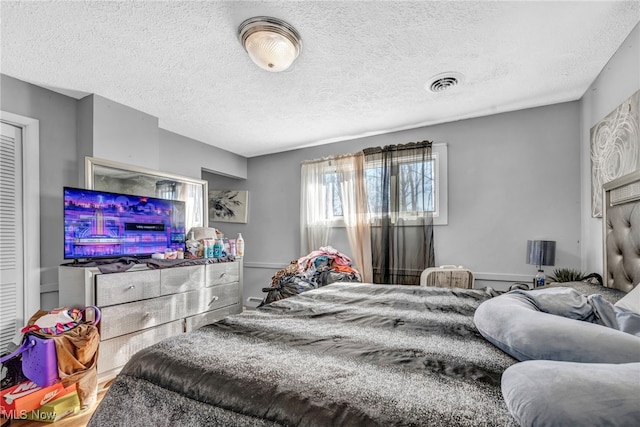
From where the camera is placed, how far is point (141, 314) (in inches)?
97.2

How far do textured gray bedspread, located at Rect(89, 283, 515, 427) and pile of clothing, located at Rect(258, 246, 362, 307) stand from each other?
1.79 metres

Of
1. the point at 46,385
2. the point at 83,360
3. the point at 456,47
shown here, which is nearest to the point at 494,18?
the point at 456,47

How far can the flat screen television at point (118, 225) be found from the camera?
2336mm

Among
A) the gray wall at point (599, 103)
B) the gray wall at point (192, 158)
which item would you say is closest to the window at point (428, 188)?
the gray wall at point (599, 103)

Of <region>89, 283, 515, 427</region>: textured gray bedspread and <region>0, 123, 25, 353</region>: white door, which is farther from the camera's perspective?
<region>0, 123, 25, 353</region>: white door

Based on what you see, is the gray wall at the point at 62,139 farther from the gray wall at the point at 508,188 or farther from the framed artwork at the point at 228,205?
the gray wall at the point at 508,188

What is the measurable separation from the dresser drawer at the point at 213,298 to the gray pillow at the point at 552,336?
Answer: 8.72 ft

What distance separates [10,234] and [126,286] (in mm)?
968

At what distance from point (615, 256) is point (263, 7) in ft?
8.10

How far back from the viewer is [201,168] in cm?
399

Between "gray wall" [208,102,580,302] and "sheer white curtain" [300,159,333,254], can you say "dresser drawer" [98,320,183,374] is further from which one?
"gray wall" [208,102,580,302]

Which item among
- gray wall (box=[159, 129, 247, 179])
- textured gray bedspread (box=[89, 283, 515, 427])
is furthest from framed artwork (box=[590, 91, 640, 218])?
gray wall (box=[159, 129, 247, 179])

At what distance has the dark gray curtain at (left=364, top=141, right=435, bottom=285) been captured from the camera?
330 cm

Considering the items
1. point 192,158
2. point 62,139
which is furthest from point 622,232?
point 62,139
